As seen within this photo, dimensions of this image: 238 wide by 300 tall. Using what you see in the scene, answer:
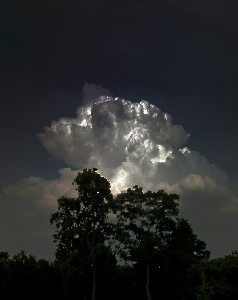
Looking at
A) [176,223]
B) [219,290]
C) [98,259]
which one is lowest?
[219,290]

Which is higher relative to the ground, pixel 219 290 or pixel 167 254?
pixel 167 254

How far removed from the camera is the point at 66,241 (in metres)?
39.1

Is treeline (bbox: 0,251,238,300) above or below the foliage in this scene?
below

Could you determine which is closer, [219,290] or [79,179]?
[219,290]

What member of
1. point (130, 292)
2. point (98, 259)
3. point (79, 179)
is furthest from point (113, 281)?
point (79, 179)

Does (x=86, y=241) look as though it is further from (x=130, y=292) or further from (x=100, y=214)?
(x=130, y=292)

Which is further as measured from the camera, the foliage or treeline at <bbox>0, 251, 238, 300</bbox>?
the foliage

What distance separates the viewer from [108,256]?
3650 centimetres

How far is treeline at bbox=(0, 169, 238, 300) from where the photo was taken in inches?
1449

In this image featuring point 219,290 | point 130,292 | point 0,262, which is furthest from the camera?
point 130,292

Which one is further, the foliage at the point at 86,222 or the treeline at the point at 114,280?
the foliage at the point at 86,222

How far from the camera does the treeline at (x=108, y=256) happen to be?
36812 millimetres

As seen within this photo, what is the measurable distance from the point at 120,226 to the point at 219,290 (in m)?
14.9

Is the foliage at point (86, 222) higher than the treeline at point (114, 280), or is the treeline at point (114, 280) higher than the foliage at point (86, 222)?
the foliage at point (86, 222)
